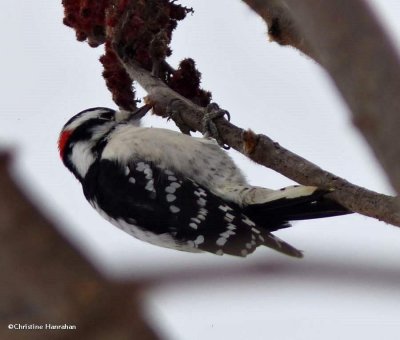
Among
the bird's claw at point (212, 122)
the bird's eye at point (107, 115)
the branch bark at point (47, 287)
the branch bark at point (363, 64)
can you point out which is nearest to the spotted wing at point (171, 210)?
the bird's claw at point (212, 122)

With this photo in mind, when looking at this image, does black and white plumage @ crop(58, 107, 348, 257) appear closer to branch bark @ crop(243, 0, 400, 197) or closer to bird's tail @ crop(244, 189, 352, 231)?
bird's tail @ crop(244, 189, 352, 231)

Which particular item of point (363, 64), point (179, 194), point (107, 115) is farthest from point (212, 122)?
point (363, 64)

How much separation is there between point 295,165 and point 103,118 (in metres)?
1.62

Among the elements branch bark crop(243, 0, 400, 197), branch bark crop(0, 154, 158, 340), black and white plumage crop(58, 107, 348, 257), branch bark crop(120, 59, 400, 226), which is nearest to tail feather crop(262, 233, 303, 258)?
black and white plumage crop(58, 107, 348, 257)

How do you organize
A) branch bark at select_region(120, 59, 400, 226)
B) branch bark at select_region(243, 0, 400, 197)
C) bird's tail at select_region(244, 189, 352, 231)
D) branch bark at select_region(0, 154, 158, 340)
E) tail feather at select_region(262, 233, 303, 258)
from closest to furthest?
branch bark at select_region(0, 154, 158, 340) < branch bark at select_region(243, 0, 400, 197) < branch bark at select_region(120, 59, 400, 226) < bird's tail at select_region(244, 189, 352, 231) < tail feather at select_region(262, 233, 303, 258)

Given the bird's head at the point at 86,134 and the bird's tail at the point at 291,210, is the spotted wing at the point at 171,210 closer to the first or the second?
the bird's tail at the point at 291,210

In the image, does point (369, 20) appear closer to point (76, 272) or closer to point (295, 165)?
point (76, 272)

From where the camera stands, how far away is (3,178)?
1.67ft

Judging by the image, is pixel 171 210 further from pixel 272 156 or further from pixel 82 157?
pixel 82 157

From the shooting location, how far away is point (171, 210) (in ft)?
10.8

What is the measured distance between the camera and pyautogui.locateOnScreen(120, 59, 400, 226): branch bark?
228cm

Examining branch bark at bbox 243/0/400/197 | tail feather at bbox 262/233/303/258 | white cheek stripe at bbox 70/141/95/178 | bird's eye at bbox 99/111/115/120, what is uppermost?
branch bark at bbox 243/0/400/197

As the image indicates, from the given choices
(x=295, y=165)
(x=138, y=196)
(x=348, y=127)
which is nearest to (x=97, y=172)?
(x=138, y=196)

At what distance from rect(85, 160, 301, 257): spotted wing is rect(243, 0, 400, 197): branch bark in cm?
238
